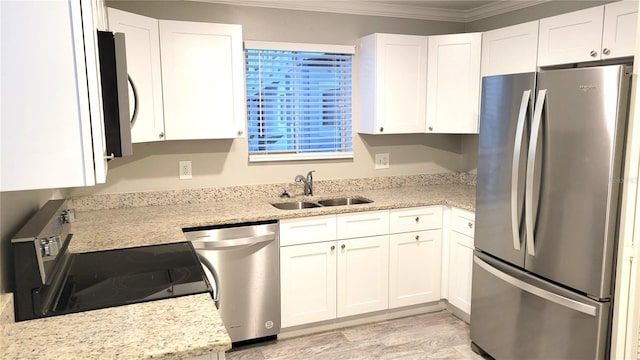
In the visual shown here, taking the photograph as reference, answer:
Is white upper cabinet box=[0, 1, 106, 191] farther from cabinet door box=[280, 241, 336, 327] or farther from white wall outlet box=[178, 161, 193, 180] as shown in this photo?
white wall outlet box=[178, 161, 193, 180]

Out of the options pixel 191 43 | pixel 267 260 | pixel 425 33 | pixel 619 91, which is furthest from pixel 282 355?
pixel 425 33

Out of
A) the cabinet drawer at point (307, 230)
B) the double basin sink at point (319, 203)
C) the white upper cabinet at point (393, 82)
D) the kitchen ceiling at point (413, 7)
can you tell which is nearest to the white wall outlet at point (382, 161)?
the white upper cabinet at point (393, 82)

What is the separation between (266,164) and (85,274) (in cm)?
184

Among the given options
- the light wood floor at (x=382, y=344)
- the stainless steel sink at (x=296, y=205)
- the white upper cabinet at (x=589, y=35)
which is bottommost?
the light wood floor at (x=382, y=344)

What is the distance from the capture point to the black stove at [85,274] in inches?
55.9

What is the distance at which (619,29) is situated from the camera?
241 centimetres

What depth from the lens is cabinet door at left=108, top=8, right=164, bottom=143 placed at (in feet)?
8.57

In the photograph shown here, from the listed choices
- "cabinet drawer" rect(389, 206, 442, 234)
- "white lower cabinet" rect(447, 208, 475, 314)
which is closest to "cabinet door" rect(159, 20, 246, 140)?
"cabinet drawer" rect(389, 206, 442, 234)

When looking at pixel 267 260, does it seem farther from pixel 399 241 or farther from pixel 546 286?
pixel 546 286

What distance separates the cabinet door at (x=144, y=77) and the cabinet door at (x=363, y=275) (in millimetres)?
1400

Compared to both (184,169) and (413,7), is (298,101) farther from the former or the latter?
(413,7)

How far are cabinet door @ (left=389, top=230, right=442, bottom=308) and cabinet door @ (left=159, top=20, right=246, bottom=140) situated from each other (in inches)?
55.4

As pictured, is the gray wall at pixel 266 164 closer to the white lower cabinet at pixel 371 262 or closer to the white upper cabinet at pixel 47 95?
the white lower cabinet at pixel 371 262

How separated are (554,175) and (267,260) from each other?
1.70 m
